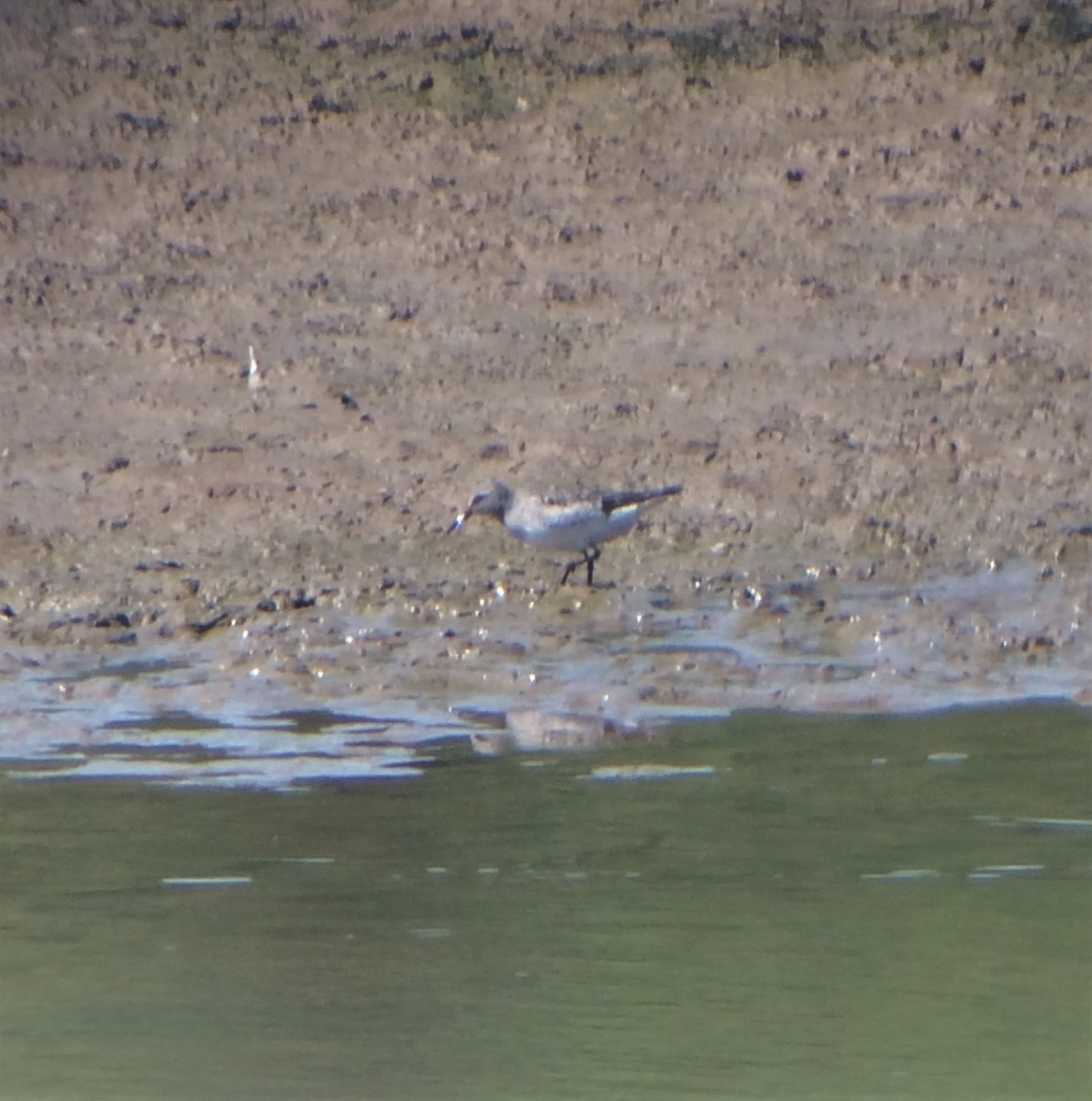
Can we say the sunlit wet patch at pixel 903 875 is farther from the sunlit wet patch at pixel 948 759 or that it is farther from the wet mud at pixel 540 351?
the wet mud at pixel 540 351

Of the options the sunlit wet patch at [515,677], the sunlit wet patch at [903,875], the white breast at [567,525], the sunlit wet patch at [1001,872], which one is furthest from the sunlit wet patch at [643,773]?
the white breast at [567,525]

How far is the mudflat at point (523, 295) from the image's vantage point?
8.28 m

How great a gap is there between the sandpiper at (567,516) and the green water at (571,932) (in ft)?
4.73

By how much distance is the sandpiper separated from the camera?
7.65 m

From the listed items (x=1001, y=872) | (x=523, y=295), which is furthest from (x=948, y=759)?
(x=523, y=295)

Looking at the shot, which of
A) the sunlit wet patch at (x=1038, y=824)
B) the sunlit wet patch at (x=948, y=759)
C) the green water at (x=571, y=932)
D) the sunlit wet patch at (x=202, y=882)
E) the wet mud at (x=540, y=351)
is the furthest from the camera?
the wet mud at (x=540, y=351)

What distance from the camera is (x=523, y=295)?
10133 millimetres

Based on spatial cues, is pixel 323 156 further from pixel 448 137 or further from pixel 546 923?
pixel 546 923

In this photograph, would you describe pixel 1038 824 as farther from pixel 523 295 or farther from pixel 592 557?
pixel 523 295

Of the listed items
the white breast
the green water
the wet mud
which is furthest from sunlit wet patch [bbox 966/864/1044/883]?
the white breast

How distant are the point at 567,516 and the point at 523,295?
2699 millimetres

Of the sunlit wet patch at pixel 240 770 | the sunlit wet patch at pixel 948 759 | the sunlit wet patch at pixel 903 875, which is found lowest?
the sunlit wet patch at pixel 948 759

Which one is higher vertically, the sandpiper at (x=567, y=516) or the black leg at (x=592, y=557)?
the sandpiper at (x=567, y=516)

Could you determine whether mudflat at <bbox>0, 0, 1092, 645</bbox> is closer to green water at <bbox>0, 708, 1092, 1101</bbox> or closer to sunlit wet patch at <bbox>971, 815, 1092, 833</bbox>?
green water at <bbox>0, 708, 1092, 1101</bbox>
